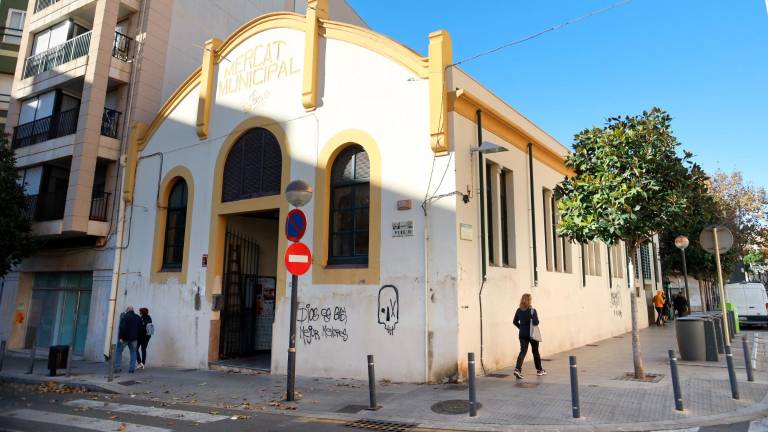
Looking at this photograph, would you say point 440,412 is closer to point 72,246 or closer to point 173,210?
point 173,210

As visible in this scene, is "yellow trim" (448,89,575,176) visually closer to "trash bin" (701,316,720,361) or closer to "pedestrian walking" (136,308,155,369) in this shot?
"trash bin" (701,316,720,361)

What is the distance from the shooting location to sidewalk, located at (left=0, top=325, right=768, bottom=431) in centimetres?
716

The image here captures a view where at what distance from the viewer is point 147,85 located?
707 inches

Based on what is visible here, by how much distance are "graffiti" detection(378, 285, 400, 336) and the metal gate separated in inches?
216

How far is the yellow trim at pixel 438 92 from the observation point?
10.7m

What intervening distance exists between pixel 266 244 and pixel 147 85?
25.0 ft

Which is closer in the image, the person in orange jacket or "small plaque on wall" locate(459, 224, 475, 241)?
"small plaque on wall" locate(459, 224, 475, 241)

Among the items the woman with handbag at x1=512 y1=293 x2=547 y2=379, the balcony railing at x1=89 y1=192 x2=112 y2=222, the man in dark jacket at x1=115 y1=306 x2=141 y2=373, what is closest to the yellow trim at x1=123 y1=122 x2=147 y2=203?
the balcony railing at x1=89 y1=192 x2=112 y2=222

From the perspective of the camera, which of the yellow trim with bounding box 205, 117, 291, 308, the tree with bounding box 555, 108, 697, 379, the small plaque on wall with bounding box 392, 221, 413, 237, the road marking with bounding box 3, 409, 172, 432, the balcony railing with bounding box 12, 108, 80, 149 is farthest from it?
the balcony railing with bounding box 12, 108, 80, 149

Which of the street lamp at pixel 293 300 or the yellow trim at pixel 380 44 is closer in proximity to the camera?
the street lamp at pixel 293 300

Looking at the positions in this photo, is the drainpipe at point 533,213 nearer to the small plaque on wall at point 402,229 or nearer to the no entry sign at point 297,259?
the small plaque on wall at point 402,229

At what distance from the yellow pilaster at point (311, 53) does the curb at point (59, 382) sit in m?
8.03

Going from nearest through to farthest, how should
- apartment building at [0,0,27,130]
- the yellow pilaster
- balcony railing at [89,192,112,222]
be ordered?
the yellow pilaster < balcony railing at [89,192,112,222] < apartment building at [0,0,27,130]

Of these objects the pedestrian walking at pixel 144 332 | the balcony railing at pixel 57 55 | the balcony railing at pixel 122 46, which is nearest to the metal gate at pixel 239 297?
the pedestrian walking at pixel 144 332
